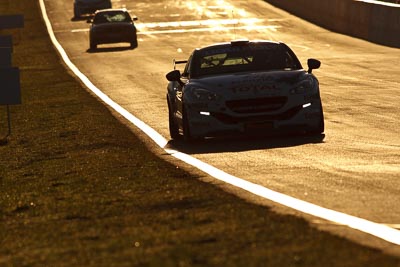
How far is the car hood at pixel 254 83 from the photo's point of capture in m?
18.0

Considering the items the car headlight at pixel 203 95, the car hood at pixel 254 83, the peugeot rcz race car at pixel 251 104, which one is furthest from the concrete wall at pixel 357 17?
the car headlight at pixel 203 95

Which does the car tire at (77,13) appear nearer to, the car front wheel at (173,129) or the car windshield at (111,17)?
the car windshield at (111,17)

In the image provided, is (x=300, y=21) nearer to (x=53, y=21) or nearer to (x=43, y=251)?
(x=53, y=21)

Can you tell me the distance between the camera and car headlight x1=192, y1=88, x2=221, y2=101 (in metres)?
18.0

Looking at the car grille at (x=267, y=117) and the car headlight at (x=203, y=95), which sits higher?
the car headlight at (x=203, y=95)

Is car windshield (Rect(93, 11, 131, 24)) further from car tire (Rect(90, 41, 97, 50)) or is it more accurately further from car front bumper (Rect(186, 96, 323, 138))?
car front bumper (Rect(186, 96, 323, 138))

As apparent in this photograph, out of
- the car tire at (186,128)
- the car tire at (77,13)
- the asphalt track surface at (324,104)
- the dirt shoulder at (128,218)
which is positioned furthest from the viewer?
the car tire at (77,13)

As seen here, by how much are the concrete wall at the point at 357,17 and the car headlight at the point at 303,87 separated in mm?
26591

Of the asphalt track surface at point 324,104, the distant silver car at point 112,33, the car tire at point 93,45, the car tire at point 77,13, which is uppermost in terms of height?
the asphalt track surface at point 324,104

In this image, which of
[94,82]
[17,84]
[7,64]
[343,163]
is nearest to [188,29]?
[94,82]

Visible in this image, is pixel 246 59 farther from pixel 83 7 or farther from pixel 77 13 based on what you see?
pixel 77 13

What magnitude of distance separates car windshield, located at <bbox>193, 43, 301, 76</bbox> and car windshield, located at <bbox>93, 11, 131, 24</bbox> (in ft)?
115

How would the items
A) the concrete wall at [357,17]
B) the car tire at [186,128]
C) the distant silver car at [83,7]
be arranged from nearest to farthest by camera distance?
the car tire at [186,128] → the concrete wall at [357,17] → the distant silver car at [83,7]

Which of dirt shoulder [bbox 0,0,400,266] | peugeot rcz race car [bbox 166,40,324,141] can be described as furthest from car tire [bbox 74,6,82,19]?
peugeot rcz race car [bbox 166,40,324,141]
